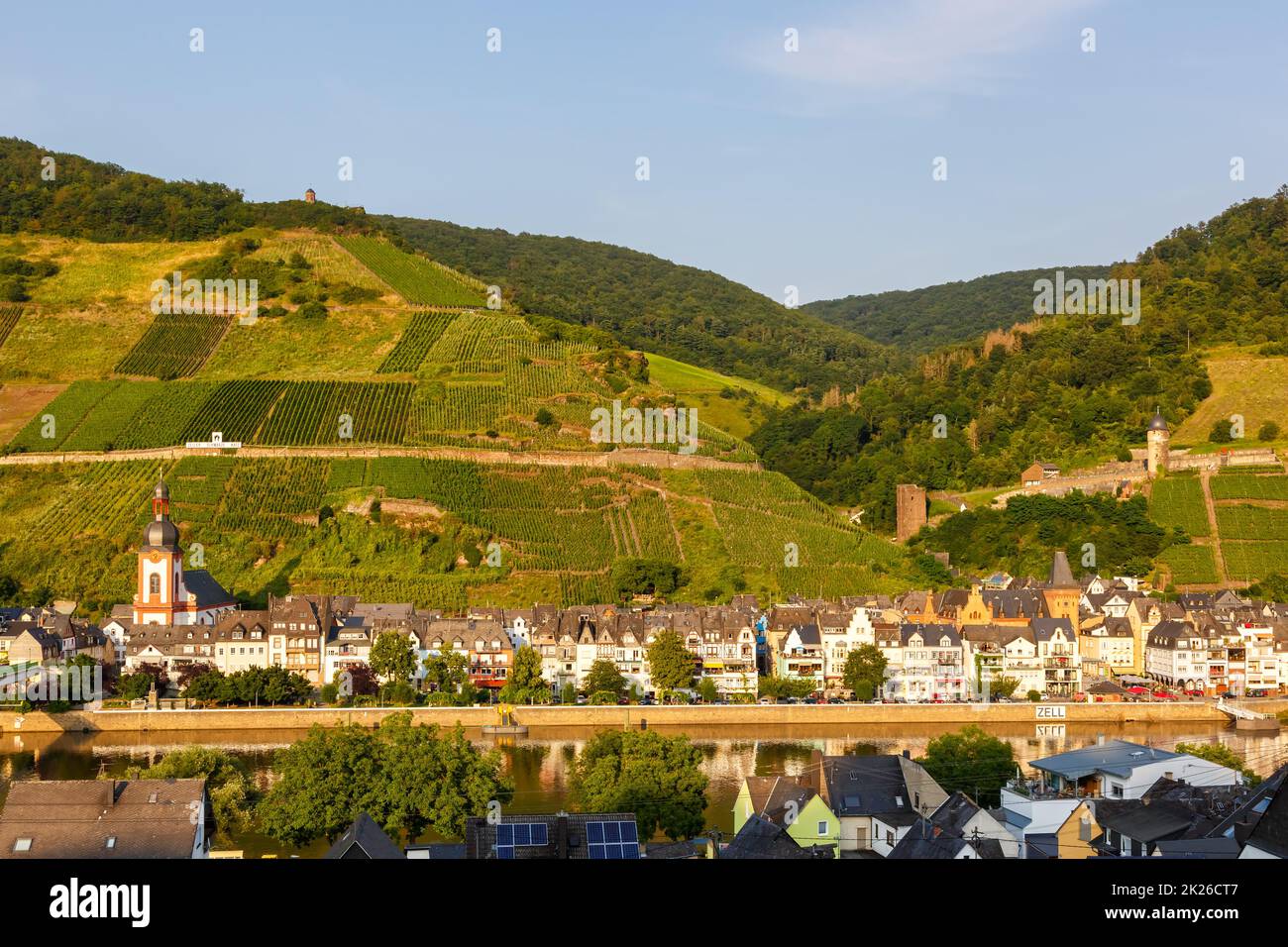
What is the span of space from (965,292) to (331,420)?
126m

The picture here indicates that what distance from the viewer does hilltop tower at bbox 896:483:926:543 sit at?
81188mm

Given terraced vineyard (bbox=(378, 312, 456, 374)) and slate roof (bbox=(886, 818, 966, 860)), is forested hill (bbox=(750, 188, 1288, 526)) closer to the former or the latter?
terraced vineyard (bbox=(378, 312, 456, 374))

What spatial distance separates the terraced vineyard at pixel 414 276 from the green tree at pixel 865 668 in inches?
2038

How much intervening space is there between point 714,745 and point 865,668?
8945 mm

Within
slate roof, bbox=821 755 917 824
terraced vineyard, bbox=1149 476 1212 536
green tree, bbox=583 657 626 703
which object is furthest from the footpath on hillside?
slate roof, bbox=821 755 917 824

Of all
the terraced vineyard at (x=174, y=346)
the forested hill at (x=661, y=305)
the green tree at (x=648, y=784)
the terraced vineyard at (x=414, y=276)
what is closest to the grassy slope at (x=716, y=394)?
the forested hill at (x=661, y=305)

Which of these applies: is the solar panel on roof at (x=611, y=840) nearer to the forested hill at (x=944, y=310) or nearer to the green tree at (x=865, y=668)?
the green tree at (x=865, y=668)

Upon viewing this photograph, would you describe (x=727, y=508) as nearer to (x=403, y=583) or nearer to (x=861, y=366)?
(x=403, y=583)

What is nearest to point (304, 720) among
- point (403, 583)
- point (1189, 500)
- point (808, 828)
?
point (403, 583)

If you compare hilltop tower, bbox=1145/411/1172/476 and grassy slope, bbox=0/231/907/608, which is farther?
hilltop tower, bbox=1145/411/1172/476

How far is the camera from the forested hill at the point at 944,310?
546 ft

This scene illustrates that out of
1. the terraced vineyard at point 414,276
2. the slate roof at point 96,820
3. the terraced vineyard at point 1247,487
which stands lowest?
the slate roof at point 96,820

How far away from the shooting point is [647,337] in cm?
14275

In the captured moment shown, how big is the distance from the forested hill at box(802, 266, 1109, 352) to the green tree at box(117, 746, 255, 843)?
134 metres
